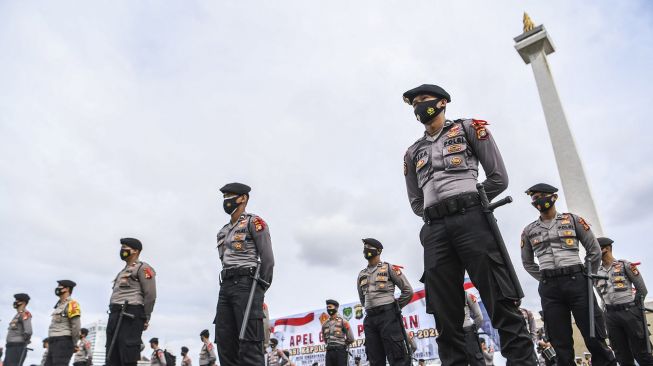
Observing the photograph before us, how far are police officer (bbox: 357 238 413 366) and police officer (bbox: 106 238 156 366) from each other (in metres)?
3.43

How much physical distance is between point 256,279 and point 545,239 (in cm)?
366

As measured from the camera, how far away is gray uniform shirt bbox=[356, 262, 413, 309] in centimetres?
765

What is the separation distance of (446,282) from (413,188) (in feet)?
3.27

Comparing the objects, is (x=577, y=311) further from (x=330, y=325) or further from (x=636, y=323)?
(x=330, y=325)

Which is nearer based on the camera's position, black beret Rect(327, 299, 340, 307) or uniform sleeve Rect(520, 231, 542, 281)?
uniform sleeve Rect(520, 231, 542, 281)

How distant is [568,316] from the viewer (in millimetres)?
5332

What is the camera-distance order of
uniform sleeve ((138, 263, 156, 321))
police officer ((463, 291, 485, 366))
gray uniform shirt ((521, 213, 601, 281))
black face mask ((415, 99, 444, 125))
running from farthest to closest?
police officer ((463, 291, 485, 366)) < uniform sleeve ((138, 263, 156, 321)) < gray uniform shirt ((521, 213, 601, 281)) < black face mask ((415, 99, 444, 125))

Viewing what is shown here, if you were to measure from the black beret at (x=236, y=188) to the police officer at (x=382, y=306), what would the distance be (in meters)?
3.02

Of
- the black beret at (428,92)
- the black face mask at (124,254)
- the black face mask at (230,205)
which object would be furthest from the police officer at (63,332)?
the black beret at (428,92)

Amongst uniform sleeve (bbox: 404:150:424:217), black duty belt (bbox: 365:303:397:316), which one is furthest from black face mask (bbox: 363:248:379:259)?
uniform sleeve (bbox: 404:150:424:217)

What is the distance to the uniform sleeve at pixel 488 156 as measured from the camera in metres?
3.55

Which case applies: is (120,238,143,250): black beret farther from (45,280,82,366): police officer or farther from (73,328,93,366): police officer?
(73,328,93,366): police officer

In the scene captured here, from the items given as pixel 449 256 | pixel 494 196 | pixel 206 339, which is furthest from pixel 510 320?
pixel 206 339

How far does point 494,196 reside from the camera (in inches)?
142
